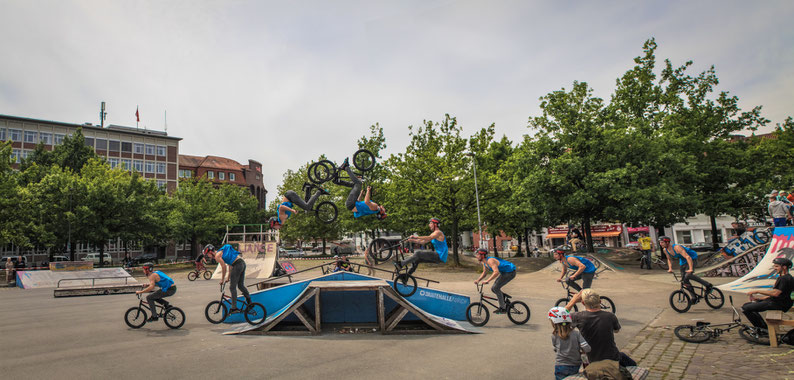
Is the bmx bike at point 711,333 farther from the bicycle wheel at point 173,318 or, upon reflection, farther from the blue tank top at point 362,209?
the bicycle wheel at point 173,318

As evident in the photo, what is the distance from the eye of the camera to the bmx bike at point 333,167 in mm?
10641

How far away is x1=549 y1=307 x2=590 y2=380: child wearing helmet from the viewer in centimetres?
459

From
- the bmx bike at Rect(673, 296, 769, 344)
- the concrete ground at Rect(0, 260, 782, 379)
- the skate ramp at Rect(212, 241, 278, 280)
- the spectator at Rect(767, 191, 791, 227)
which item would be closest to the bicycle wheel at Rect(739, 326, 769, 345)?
the bmx bike at Rect(673, 296, 769, 344)

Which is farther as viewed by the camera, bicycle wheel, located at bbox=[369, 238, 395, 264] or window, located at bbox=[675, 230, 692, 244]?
window, located at bbox=[675, 230, 692, 244]

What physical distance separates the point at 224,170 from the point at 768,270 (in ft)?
276

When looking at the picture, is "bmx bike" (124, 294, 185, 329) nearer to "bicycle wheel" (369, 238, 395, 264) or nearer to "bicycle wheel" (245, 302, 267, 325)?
"bicycle wheel" (245, 302, 267, 325)

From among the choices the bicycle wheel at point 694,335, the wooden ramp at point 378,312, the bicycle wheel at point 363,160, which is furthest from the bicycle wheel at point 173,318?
the bicycle wheel at point 694,335

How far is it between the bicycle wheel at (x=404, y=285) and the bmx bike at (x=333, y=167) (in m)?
3.01

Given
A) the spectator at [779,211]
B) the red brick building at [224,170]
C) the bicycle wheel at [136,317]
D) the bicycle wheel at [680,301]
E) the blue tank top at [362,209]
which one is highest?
the red brick building at [224,170]

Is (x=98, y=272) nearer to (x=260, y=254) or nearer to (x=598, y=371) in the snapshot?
(x=260, y=254)

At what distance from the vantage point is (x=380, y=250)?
10531 mm

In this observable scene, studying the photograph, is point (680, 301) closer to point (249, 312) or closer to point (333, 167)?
point (333, 167)

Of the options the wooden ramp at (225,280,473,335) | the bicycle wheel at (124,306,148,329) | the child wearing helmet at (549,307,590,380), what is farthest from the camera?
the bicycle wheel at (124,306,148,329)

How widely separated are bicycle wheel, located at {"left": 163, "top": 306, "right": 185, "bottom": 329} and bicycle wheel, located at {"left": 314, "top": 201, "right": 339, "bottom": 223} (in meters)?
4.53
